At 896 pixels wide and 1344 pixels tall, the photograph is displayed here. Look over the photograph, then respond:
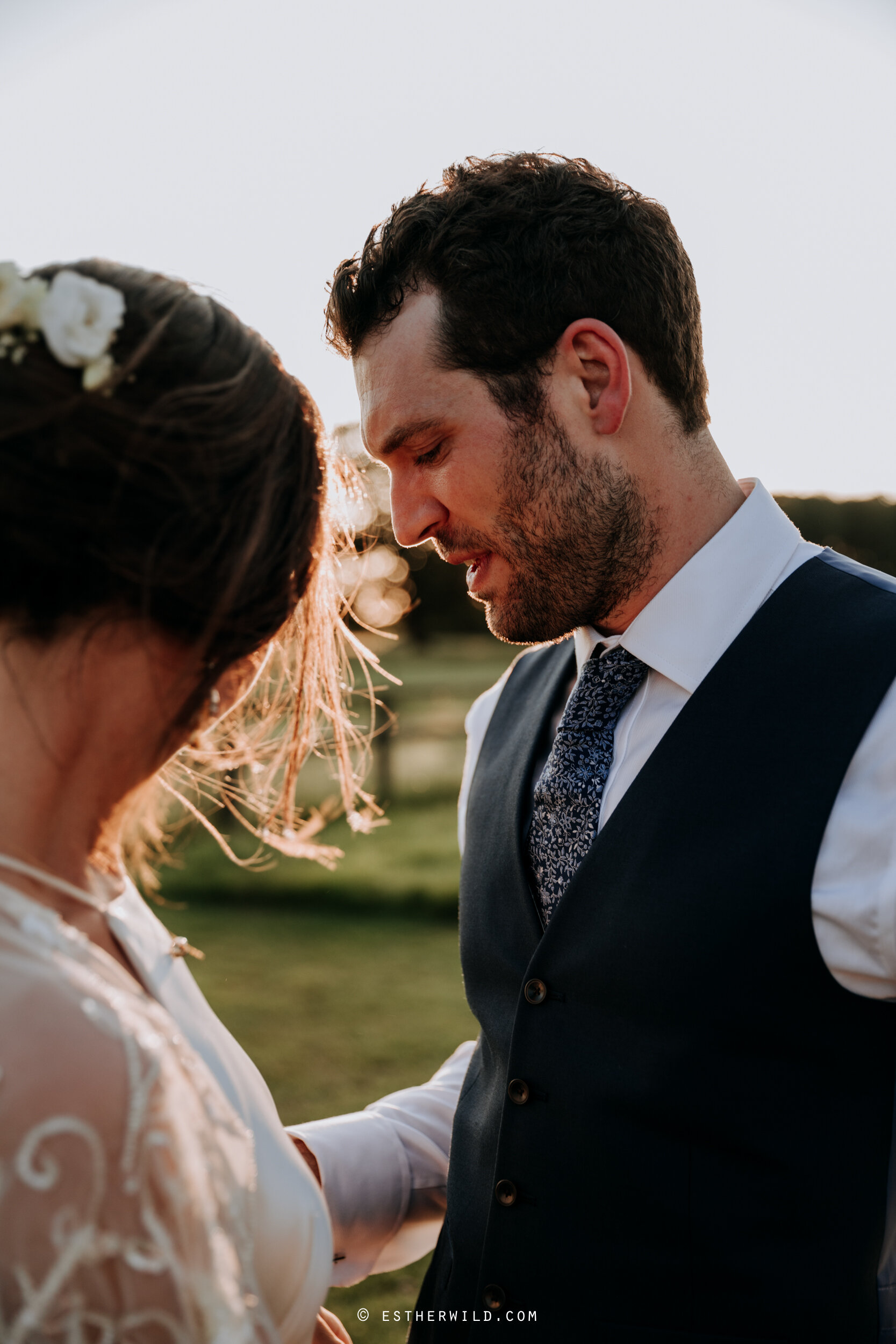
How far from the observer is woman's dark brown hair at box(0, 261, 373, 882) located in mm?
1010

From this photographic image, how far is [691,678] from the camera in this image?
1.56 metres

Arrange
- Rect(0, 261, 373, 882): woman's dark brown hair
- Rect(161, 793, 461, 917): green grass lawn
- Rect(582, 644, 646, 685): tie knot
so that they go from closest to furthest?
1. Rect(0, 261, 373, 882): woman's dark brown hair
2. Rect(582, 644, 646, 685): tie knot
3. Rect(161, 793, 461, 917): green grass lawn

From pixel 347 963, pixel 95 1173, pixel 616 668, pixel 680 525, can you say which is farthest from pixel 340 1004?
pixel 95 1173

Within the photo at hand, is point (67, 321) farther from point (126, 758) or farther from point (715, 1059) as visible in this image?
point (715, 1059)

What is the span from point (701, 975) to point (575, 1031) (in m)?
0.22

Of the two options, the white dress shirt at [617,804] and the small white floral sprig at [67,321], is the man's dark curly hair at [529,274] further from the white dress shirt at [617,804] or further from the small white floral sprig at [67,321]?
the small white floral sprig at [67,321]

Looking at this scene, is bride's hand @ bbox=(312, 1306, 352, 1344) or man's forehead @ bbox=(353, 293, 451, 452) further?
man's forehead @ bbox=(353, 293, 451, 452)

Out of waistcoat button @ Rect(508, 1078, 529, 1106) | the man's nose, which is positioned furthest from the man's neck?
waistcoat button @ Rect(508, 1078, 529, 1106)

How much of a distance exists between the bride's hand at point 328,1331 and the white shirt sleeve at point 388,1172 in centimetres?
19

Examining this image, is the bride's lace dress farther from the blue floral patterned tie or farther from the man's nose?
the man's nose

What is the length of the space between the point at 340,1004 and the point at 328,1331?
4076 millimetres

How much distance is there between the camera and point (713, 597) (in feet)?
5.26

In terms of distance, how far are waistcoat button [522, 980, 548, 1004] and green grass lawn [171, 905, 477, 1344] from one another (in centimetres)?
217

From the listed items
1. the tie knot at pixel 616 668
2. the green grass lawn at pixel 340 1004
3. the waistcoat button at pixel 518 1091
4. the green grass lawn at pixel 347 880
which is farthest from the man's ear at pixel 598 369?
the green grass lawn at pixel 347 880
